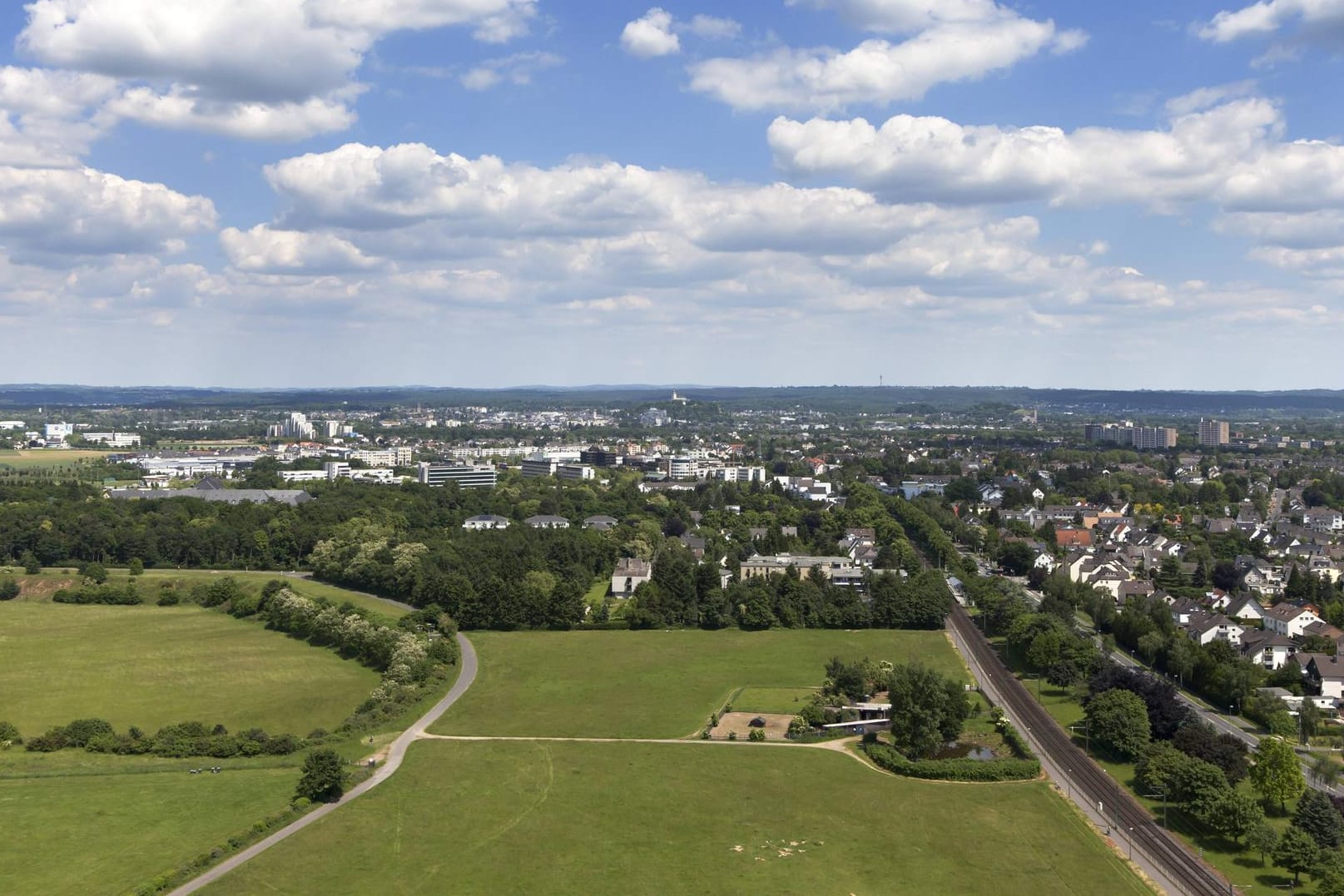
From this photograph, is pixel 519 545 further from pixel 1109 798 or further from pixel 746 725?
pixel 1109 798

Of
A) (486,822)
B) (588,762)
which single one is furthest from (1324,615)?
(486,822)

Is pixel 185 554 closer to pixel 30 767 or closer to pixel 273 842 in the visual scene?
pixel 30 767

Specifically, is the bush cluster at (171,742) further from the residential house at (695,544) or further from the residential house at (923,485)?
the residential house at (923,485)

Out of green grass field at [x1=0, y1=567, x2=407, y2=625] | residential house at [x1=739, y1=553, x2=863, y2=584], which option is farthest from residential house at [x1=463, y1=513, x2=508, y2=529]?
residential house at [x1=739, y1=553, x2=863, y2=584]

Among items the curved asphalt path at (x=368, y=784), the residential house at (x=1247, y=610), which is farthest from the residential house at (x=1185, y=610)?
the curved asphalt path at (x=368, y=784)

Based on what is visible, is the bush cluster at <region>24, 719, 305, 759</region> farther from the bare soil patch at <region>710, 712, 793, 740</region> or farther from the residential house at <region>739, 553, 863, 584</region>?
the residential house at <region>739, 553, 863, 584</region>

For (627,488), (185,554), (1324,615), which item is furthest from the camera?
(627,488)
